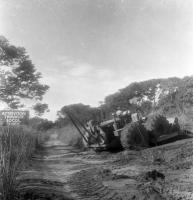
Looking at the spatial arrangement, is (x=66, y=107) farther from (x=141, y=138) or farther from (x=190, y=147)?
(x=190, y=147)

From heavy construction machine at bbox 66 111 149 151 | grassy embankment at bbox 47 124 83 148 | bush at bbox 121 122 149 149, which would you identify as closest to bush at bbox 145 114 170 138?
bush at bbox 121 122 149 149

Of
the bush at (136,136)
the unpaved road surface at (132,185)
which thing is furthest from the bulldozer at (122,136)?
the unpaved road surface at (132,185)

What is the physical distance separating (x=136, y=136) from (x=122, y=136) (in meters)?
0.83

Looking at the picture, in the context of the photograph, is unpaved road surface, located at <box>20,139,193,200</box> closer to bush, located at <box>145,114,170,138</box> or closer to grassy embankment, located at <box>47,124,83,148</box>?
bush, located at <box>145,114,170,138</box>

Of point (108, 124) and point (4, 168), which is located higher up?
point (108, 124)

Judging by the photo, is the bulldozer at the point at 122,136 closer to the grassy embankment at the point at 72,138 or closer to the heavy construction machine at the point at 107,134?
the heavy construction machine at the point at 107,134

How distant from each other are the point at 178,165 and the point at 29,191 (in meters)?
4.23

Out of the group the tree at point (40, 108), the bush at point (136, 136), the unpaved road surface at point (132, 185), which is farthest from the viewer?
the tree at point (40, 108)

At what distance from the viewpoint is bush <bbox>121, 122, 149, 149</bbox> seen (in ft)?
45.1

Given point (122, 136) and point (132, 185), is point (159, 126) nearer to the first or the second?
point (122, 136)

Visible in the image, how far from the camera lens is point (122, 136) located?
14.4 metres

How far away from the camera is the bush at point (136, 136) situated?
45.1 feet

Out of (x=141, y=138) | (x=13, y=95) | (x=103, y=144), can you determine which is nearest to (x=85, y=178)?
(x=141, y=138)

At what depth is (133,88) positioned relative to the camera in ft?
145
